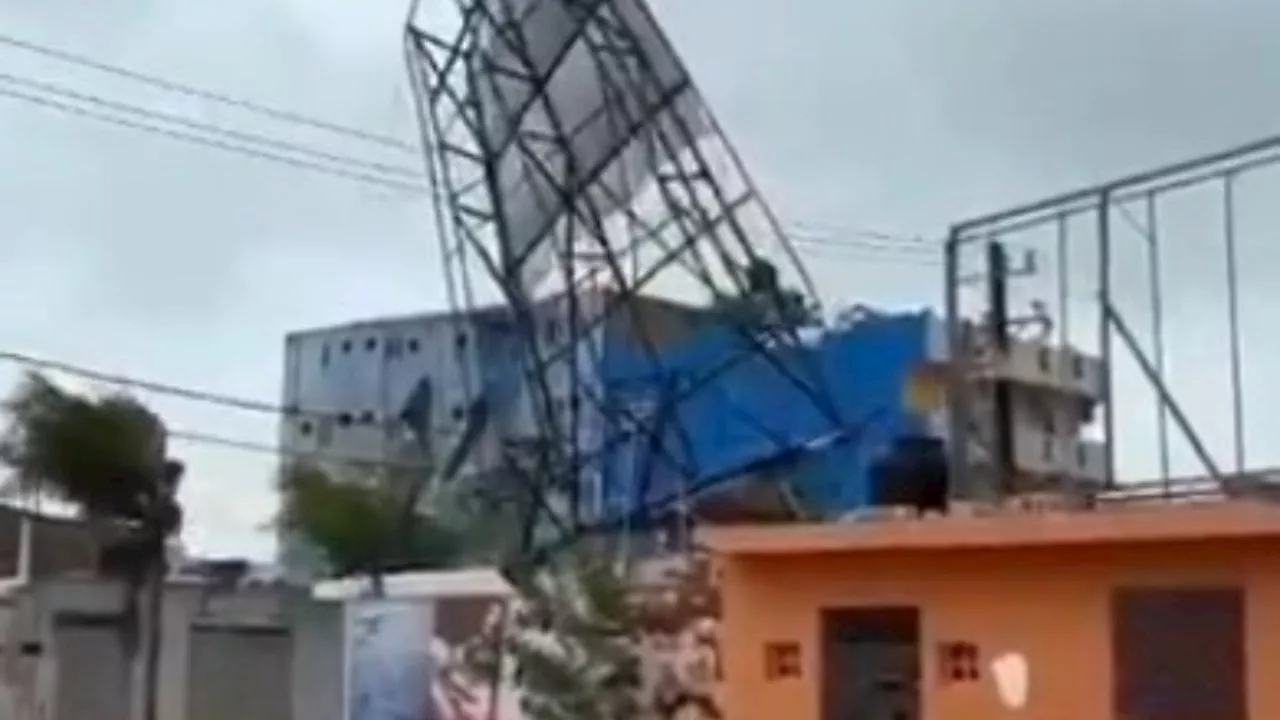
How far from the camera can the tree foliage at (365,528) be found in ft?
94.1

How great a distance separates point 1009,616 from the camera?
500 inches

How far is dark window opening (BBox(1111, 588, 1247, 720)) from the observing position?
453 inches

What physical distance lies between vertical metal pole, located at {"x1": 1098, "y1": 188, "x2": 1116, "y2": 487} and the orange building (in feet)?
1.66

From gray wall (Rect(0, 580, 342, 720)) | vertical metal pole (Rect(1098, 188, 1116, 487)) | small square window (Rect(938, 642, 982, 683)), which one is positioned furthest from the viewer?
gray wall (Rect(0, 580, 342, 720))

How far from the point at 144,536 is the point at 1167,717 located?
1985 cm

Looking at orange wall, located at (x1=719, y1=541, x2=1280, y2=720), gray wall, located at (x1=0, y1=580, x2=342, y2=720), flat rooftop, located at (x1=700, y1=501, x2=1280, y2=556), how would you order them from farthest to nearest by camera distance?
gray wall, located at (x1=0, y1=580, x2=342, y2=720) < orange wall, located at (x1=719, y1=541, x2=1280, y2=720) < flat rooftop, located at (x1=700, y1=501, x2=1280, y2=556)

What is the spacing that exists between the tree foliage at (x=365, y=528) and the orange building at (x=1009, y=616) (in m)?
13.7

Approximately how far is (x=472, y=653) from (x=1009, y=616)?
9267 mm

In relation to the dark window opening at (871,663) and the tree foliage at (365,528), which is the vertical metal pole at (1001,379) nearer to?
the dark window opening at (871,663)

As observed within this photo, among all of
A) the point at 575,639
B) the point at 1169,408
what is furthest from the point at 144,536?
the point at 1169,408

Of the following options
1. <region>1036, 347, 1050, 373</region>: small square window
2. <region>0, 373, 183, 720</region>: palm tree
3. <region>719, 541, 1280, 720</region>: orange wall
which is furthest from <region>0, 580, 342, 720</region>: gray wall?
<region>1036, 347, 1050, 373</region>: small square window

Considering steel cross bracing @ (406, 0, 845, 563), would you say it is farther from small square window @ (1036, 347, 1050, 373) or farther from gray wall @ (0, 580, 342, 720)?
small square window @ (1036, 347, 1050, 373)

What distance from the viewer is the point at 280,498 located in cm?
3216

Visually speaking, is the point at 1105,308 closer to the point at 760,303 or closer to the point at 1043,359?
the point at 1043,359
